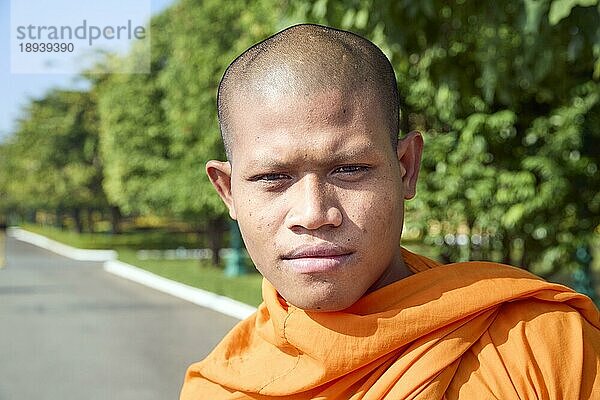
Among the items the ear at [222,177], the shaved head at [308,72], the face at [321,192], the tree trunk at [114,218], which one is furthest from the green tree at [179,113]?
the tree trunk at [114,218]

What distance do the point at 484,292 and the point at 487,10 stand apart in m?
3.12

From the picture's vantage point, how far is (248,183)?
54.0 inches

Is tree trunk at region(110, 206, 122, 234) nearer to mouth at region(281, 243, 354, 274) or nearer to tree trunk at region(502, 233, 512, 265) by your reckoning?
tree trunk at region(502, 233, 512, 265)

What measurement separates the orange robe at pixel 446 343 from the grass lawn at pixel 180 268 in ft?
33.6

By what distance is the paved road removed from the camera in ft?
28.2

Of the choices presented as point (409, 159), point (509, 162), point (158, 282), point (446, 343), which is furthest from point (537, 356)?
point (158, 282)

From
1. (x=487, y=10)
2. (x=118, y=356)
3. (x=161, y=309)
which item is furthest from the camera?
(x=161, y=309)

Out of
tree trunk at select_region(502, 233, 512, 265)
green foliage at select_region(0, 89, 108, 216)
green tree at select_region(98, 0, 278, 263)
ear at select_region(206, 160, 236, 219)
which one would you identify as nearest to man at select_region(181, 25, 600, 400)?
ear at select_region(206, 160, 236, 219)

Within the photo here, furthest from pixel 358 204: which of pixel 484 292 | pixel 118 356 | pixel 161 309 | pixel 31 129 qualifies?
pixel 31 129

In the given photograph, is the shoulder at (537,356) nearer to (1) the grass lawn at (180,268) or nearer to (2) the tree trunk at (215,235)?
(1) the grass lawn at (180,268)

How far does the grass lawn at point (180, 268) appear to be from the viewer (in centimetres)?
1390

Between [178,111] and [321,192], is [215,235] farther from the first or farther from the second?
[321,192]

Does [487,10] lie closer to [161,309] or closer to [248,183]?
[248,183]

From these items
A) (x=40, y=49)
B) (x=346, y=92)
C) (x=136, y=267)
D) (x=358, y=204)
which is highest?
(x=40, y=49)
